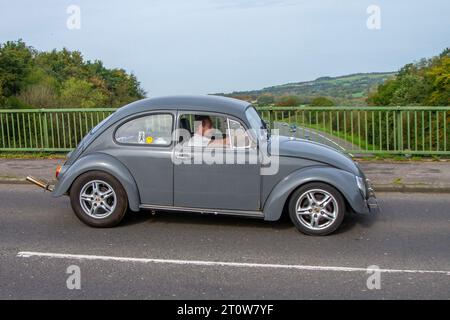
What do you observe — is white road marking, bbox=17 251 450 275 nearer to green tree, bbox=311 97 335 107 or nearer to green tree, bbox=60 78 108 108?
green tree, bbox=311 97 335 107

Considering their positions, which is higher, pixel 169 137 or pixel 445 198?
pixel 169 137

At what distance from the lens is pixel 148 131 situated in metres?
7.41

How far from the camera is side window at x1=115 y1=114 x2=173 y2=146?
7.33 meters

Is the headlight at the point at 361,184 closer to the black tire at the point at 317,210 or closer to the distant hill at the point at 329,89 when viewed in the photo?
the black tire at the point at 317,210

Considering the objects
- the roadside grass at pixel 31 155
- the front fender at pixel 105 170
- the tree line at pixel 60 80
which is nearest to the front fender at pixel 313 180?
the front fender at pixel 105 170

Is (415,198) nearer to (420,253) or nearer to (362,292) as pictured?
(420,253)

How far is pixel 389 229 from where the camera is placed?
24.4ft

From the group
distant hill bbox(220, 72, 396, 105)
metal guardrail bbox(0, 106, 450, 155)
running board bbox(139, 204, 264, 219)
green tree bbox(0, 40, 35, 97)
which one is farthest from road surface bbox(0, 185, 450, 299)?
green tree bbox(0, 40, 35, 97)

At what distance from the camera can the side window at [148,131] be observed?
7.33 meters

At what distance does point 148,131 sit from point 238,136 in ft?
4.00

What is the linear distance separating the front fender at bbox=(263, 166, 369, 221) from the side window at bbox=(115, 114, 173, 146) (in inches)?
61.8
